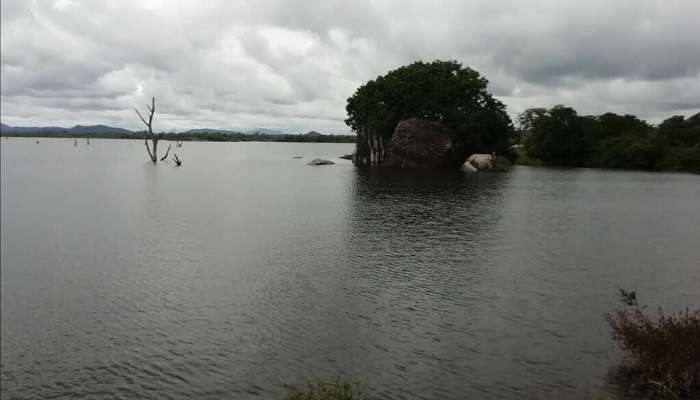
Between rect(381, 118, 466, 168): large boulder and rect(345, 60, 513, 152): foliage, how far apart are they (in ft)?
12.5

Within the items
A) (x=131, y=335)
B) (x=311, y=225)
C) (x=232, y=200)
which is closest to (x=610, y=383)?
(x=131, y=335)

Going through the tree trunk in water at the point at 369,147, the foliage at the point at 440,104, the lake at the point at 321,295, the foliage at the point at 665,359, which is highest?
the foliage at the point at 440,104

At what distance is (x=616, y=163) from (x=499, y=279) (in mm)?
116353

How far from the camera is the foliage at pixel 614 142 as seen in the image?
12469 centimetres

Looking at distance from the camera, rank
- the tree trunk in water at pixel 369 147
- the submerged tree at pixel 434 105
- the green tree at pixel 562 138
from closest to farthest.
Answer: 1. the submerged tree at pixel 434 105
2. the tree trunk in water at pixel 369 147
3. the green tree at pixel 562 138

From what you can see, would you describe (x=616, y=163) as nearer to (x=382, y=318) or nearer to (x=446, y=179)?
(x=446, y=179)

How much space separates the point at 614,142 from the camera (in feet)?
438

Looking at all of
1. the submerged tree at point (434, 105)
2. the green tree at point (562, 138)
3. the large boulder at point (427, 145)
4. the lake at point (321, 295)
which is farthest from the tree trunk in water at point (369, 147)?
the lake at point (321, 295)

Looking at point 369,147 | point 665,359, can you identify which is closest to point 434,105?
point 369,147

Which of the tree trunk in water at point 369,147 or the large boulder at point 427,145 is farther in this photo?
the tree trunk in water at point 369,147

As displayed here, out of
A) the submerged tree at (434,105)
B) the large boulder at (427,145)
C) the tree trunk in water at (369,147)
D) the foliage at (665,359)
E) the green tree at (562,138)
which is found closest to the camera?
the foliage at (665,359)

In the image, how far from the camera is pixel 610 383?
51.6ft

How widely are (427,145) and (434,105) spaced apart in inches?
451

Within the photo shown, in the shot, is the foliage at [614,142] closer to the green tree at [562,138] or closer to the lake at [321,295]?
the green tree at [562,138]
